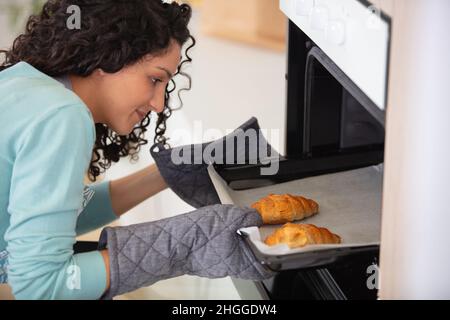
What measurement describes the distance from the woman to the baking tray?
0.31 ft

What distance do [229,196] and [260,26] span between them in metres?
2.17

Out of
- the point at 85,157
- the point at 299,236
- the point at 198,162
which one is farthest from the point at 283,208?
the point at 85,157

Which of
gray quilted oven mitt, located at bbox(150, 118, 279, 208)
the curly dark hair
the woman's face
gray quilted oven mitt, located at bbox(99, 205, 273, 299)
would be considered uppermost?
the curly dark hair

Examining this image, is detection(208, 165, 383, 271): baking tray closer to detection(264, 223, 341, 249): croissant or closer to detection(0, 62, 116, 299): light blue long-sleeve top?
detection(264, 223, 341, 249): croissant

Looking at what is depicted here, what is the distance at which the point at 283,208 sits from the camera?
128cm

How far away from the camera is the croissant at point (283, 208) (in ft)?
4.17

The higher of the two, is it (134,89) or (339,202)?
(134,89)

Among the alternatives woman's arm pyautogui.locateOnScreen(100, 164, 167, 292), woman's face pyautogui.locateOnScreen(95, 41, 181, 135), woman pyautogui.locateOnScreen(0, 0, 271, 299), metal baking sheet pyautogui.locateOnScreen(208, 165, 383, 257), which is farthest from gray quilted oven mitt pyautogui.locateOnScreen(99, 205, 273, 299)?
woman's arm pyautogui.locateOnScreen(100, 164, 167, 292)

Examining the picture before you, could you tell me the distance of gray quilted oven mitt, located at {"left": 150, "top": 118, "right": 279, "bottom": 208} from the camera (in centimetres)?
144

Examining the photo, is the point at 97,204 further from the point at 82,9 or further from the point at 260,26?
the point at 260,26

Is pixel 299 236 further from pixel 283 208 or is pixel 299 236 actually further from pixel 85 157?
pixel 85 157

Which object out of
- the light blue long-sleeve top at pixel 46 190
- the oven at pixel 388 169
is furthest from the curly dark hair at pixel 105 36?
the oven at pixel 388 169

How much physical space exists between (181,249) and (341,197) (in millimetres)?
438

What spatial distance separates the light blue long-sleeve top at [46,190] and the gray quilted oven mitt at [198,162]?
1.06ft
